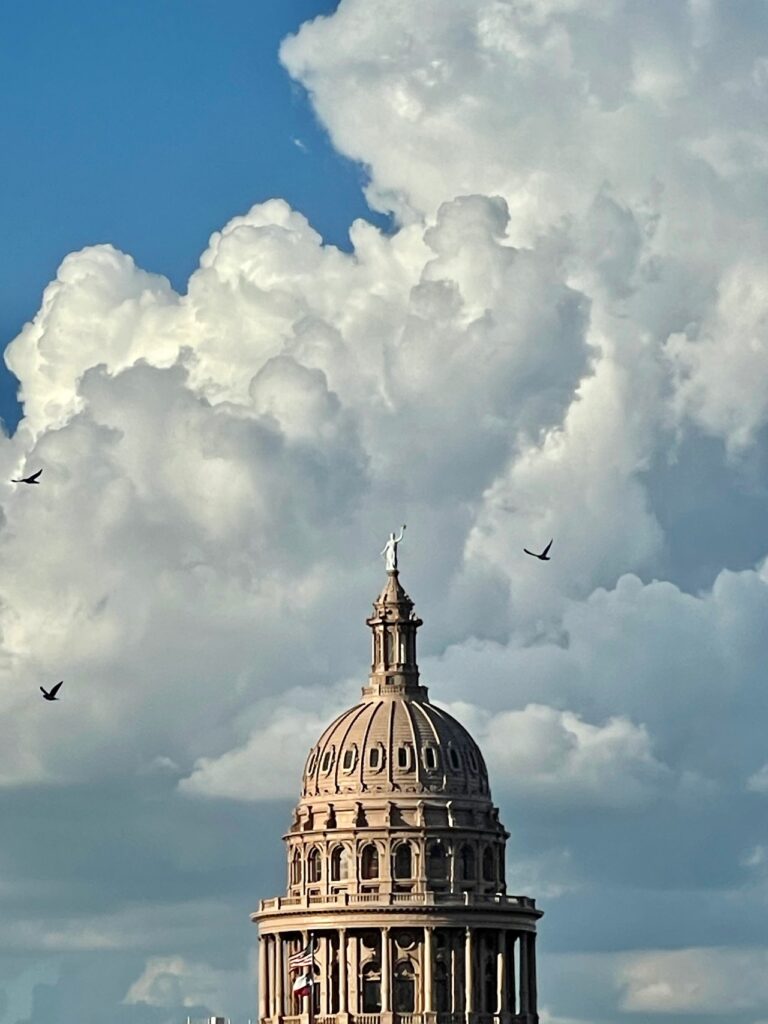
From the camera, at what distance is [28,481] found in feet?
627

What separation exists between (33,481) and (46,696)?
1433cm

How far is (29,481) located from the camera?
626 ft

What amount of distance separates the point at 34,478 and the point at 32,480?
2382 millimetres

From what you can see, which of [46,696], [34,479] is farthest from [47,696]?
[34,479]

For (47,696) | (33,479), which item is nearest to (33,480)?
(33,479)

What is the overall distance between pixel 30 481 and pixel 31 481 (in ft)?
0.18

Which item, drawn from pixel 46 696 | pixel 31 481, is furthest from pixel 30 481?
pixel 46 696

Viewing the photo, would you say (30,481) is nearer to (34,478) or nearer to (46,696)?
(34,478)

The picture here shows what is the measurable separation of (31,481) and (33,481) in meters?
1.38

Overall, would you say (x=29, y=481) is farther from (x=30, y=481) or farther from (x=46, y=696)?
(x=46, y=696)

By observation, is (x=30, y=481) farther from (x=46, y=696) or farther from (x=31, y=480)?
(x=46, y=696)

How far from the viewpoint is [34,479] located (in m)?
194

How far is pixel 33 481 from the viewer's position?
192 m

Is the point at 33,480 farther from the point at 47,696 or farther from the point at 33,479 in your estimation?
the point at 47,696
